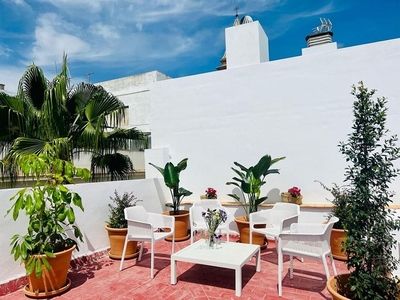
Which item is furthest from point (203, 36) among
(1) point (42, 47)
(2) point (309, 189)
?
(2) point (309, 189)

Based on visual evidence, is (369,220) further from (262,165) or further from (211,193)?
(211,193)

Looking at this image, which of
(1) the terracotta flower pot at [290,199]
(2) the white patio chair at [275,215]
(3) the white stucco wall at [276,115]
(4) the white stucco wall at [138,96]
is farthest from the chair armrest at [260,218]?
(4) the white stucco wall at [138,96]

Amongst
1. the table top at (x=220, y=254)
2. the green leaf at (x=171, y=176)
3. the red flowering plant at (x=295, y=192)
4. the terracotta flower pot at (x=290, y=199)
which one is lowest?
the table top at (x=220, y=254)

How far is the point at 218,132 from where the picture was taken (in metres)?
7.16

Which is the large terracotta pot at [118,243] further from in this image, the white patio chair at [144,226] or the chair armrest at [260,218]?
the chair armrest at [260,218]

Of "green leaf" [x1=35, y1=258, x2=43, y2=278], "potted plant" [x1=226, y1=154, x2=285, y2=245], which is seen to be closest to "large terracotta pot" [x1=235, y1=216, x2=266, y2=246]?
"potted plant" [x1=226, y1=154, x2=285, y2=245]

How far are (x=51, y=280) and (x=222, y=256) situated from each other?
7.64ft

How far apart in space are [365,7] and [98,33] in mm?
8341

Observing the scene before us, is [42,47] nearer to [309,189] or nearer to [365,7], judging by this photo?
[309,189]

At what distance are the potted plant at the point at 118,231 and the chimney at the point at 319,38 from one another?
19.7 feet

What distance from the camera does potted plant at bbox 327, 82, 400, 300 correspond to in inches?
101

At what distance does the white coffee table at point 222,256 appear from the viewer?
366cm

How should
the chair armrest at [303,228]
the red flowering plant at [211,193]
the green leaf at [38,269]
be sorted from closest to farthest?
the green leaf at [38,269]
the chair armrest at [303,228]
the red flowering plant at [211,193]

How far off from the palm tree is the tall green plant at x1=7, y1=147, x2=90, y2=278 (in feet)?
6.54
